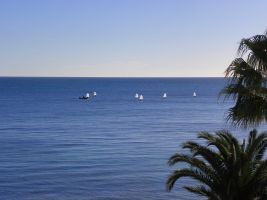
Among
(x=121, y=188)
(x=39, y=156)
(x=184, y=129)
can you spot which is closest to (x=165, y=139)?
(x=184, y=129)

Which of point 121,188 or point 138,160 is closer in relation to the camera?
point 121,188

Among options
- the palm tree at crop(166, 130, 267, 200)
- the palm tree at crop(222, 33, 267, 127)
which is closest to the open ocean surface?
the palm tree at crop(166, 130, 267, 200)

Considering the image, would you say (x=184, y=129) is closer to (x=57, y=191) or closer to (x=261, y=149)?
(x=57, y=191)

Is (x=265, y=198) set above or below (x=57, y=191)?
above

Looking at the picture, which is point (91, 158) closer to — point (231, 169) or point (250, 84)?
point (231, 169)

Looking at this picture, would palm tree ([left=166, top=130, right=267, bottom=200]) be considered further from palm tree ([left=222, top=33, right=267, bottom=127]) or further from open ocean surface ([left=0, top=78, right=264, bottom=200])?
open ocean surface ([left=0, top=78, right=264, bottom=200])

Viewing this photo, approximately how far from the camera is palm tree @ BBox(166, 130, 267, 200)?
1553 cm

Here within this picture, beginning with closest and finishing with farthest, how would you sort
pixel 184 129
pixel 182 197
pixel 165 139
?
pixel 182 197 → pixel 165 139 → pixel 184 129

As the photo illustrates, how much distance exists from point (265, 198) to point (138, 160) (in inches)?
1280

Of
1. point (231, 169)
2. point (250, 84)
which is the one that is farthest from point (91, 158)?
point (250, 84)

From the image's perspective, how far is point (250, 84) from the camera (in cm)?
1327

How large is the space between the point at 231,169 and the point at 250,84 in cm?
336

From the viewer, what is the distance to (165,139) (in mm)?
62562

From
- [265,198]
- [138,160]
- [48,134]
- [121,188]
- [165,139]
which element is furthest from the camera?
[48,134]
